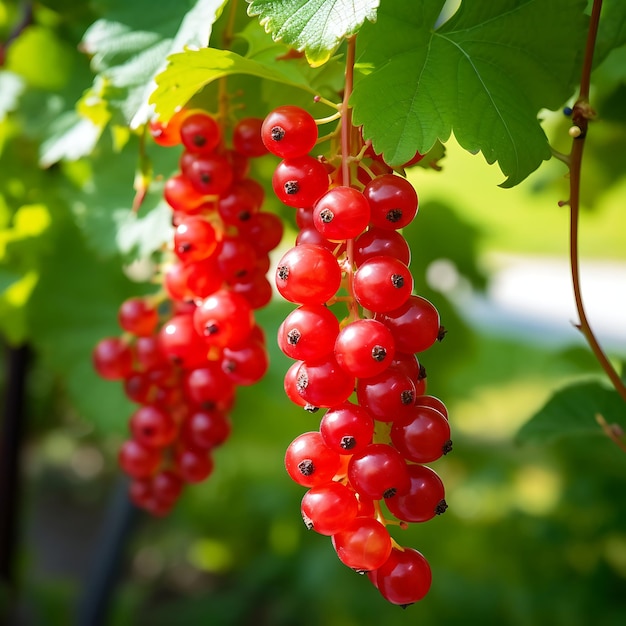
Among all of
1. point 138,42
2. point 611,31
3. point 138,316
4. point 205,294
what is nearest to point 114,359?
point 138,316

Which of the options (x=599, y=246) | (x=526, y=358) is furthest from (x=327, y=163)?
(x=599, y=246)

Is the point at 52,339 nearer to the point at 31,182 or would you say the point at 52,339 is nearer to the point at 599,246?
A: the point at 31,182

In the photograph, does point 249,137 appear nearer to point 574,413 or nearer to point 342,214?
point 342,214

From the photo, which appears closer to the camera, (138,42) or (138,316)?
(138,42)

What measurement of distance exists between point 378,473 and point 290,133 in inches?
8.0

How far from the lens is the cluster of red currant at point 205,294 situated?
0.57 metres

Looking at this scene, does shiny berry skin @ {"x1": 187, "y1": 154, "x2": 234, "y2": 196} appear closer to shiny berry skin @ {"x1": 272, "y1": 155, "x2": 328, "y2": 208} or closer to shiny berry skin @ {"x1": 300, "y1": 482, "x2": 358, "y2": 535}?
shiny berry skin @ {"x1": 272, "y1": 155, "x2": 328, "y2": 208}

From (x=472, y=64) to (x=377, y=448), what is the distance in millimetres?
254

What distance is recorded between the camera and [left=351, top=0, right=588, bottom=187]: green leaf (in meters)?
0.48

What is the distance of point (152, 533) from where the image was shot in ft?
7.99

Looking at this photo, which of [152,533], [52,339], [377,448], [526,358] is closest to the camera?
[377,448]

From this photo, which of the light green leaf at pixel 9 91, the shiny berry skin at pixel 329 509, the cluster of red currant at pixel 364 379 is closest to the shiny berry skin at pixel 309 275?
the cluster of red currant at pixel 364 379

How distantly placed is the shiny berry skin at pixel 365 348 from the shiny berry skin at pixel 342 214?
0.17ft

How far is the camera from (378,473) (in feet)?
1.37
